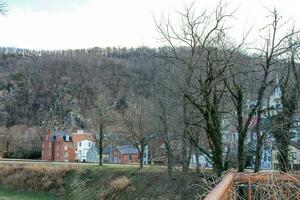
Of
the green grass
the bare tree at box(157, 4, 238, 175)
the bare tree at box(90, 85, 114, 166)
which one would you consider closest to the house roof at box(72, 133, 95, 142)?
the bare tree at box(90, 85, 114, 166)

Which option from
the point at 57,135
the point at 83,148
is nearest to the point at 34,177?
the point at 83,148

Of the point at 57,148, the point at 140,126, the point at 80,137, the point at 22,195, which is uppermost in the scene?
the point at 80,137

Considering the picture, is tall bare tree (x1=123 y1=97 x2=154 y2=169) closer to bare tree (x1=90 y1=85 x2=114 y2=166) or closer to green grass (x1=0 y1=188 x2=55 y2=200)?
bare tree (x1=90 y1=85 x2=114 y2=166)

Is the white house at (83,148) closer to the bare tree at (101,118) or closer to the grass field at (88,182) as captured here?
the bare tree at (101,118)

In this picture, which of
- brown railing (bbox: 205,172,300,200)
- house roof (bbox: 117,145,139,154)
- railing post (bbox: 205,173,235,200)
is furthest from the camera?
house roof (bbox: 117,145,139,154)

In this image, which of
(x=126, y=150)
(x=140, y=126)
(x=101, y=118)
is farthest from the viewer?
(x=126, y=150)

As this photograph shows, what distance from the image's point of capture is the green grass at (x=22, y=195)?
41.7 metres

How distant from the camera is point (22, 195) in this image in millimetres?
43969

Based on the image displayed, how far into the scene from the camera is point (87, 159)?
7719 cm

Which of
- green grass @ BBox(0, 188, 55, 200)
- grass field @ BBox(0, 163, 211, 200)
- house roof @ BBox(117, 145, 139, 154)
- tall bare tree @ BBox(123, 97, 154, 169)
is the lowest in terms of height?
green grass @ BBox(0, 188, 55, 200)

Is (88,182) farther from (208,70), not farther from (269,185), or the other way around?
(269,185)

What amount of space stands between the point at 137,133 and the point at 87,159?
31.9 metres

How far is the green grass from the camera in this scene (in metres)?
41.7

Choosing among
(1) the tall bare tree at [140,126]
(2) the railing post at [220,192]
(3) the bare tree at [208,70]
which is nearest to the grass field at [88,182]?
(1) the tall bare tree at [140,126]
